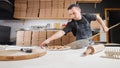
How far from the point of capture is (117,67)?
0.65m

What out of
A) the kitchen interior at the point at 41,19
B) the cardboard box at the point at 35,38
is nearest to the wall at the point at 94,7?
the kitchen interior at the point at 41,19

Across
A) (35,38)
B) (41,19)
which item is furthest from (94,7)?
(35,38)

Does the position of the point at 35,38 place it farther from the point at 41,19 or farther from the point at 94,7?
the point at 94,7

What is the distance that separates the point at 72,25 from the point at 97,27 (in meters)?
2.13

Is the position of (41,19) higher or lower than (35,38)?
higher

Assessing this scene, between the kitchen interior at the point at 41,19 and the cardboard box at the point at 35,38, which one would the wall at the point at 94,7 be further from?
the cardboard box at the point at 35,38

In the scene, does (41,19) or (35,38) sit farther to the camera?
(41,19)

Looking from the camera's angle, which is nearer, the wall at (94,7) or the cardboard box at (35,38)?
the cardboard box at (35,38)

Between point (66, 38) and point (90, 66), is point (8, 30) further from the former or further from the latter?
point (90, 66)

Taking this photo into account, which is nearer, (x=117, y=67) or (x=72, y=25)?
(x=117, y=67)

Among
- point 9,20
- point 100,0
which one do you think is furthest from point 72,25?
Result: point 9,20

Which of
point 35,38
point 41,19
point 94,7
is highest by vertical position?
point 94,7

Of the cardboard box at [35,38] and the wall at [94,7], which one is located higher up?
the wall at [94,7]

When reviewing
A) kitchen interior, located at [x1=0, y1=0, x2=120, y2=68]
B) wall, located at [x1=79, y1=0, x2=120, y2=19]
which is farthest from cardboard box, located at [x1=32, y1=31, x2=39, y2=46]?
wall, located at [x1=79, y1=0, x2=120, y2=19]
